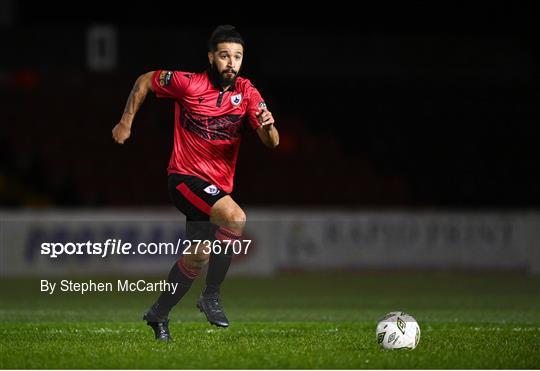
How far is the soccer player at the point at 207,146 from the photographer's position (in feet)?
24.8

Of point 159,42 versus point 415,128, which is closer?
point 159,42

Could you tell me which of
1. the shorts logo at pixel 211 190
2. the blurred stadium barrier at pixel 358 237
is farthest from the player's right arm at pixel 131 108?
the blurred stadium barrier at pixel 358 237

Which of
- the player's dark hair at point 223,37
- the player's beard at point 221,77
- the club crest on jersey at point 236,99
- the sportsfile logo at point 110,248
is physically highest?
the player's dark hair at point 223,37

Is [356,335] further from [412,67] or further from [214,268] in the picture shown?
[412,67]

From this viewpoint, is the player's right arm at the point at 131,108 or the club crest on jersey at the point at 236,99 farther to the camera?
the club crest on jersey at the point at 236,99

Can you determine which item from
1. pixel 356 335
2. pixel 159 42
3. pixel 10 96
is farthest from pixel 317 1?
pixel 356 335

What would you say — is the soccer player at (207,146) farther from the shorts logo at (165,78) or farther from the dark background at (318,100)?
the dark background at (318,100)

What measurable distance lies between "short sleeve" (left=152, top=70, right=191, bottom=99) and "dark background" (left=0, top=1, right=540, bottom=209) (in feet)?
49.9

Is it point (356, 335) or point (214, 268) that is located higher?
point (214, 268)

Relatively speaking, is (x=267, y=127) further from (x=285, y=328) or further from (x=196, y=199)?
(x=285, y=328)

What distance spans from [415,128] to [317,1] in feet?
13.8

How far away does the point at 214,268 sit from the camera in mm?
7758

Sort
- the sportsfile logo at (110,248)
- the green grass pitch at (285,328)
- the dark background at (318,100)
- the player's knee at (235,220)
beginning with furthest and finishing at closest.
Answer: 1. the dark background at (318,100)
2. the sportsfile logo at (110,248)
3. the player's knee at (235,220)
4. the green grass pitch at (285,328)

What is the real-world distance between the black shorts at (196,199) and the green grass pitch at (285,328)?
0.82m
